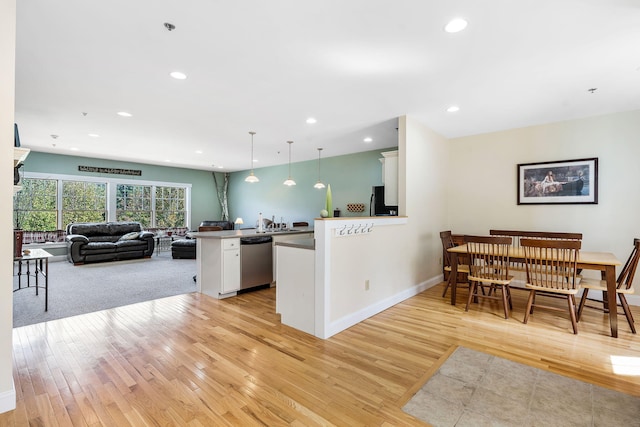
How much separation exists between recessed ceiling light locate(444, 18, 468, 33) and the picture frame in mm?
3404

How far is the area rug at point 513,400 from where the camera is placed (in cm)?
176

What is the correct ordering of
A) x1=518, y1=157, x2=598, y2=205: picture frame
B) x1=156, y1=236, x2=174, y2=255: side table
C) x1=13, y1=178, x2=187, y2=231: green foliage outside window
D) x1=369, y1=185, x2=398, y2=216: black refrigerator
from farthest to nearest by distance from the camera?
x1=156, y1=236, x2=174, y2=255: side table → x1=13, y1=178, x2=187, y2=231: green foliage outside window → x1=369, y1=185, x2=398, y2=216: black refrigerator → x1=518, y1=157, x2=598, y2=205: picture frame

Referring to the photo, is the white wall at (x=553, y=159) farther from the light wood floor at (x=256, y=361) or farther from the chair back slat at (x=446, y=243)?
the light wood floor at (x=256, y=361)

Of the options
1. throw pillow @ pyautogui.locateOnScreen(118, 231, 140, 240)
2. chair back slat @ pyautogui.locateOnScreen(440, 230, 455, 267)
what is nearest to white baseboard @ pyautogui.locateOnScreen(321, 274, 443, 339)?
chair back slat @ pyautogui.locateOnScreen(440, 230, 455, 267)

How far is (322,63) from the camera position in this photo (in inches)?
109

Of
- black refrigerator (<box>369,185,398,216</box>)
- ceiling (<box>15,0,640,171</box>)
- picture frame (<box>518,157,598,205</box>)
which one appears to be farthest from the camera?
black refrigerator (<box>369,185,398,216</box>)

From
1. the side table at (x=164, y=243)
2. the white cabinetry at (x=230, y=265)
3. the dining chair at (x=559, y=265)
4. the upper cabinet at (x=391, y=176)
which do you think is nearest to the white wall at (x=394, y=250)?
the upper cabinet at (x=391, y=176)

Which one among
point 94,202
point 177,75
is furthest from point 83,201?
point 177,75

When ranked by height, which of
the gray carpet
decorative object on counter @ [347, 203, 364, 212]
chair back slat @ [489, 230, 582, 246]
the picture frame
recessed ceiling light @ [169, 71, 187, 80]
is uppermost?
recessed ceiling light @ [169, 71, 187, 80]

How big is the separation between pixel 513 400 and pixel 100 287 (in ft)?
18.6

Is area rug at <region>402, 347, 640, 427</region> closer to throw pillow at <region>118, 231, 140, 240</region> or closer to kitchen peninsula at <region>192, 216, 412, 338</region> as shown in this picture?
kitchen peninsula at <region>192, 216, 412, 338</region>

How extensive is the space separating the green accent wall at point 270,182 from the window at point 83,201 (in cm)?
35

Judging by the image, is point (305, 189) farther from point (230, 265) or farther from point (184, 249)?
point (230, 265)

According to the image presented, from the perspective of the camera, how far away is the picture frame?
4.21 m
